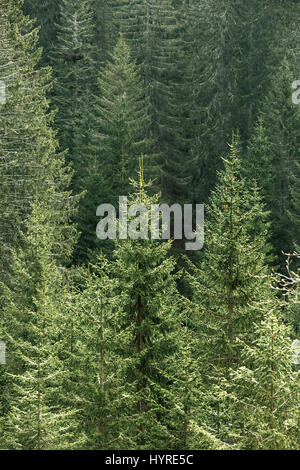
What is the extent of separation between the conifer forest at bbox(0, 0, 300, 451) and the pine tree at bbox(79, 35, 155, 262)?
0.11 metres

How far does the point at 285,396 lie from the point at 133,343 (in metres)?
4.12

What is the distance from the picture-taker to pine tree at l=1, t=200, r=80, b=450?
10422mm

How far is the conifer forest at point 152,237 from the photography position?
1071cm

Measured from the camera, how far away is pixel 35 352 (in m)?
14.1

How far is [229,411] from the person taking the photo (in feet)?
33.7

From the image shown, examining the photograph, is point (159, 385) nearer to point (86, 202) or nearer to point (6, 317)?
point (6, 317)

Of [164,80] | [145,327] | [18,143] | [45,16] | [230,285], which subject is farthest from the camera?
[45,16]

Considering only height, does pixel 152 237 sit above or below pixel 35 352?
above

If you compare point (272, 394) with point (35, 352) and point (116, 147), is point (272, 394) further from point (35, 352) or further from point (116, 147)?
point (116, 147)

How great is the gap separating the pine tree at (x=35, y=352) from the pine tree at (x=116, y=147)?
34.2ft

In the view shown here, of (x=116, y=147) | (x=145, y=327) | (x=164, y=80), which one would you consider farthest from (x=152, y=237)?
(x=164, y=80)

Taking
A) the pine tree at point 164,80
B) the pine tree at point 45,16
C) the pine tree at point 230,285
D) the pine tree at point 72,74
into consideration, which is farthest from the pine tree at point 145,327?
the pine tree at point 45,16

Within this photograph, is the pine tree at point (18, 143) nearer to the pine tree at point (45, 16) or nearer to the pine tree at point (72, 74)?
the pine tree at point (72, 74)

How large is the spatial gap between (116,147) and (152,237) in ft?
57.2
